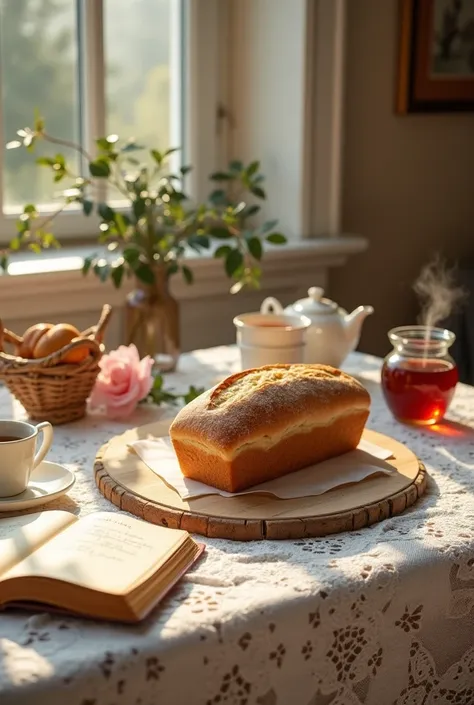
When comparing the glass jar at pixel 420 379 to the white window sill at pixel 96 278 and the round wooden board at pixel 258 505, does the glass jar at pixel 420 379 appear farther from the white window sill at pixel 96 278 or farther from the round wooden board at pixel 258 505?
the white window sill at pixel 96 278

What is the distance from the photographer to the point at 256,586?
3.26 ft

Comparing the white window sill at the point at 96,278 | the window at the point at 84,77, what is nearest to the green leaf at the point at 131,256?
the white window sill at the point at 96,278

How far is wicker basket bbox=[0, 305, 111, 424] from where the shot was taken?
4.76 feet

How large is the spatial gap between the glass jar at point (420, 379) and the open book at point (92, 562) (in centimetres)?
56

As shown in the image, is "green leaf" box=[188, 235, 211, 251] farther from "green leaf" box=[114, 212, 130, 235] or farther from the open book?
the open book

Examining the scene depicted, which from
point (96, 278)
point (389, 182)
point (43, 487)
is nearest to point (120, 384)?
point (43, 487)

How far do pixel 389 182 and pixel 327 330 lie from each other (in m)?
1.17

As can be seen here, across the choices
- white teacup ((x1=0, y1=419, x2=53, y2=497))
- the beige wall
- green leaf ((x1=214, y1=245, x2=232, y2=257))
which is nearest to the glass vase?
green leaf ((x1=214, y1=245, x2=232, y2=257))

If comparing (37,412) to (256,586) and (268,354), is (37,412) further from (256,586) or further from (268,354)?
(256,586)

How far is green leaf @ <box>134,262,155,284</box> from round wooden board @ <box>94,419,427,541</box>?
1.74 ft

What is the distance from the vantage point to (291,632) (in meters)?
0.97

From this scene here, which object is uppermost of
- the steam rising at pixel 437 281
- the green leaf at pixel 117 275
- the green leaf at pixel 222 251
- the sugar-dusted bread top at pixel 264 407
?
the green leaf at pixel 222 251

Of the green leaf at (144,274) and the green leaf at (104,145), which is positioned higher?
the green leaf at (104,145)

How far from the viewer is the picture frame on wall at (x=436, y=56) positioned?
2.68 meters
